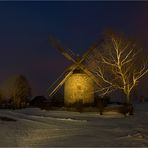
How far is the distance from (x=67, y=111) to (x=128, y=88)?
27.6 feet

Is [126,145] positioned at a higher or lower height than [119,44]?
lower

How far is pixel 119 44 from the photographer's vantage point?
38688mm

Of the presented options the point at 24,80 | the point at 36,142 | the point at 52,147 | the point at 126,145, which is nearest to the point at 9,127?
the point at 36,142

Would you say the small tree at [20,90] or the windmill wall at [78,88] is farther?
the small tree at [20,90]

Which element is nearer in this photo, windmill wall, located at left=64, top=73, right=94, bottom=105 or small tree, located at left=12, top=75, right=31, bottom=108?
windmill wall, located at left=64, top=73, right=94, bottom=105

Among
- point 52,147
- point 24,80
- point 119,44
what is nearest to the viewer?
point 52,147

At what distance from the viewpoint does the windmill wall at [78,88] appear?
4741 cm

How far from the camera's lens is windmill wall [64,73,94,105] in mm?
47406

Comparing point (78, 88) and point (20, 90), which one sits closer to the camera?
point (78, 88)

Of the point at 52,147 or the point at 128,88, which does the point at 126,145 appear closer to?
the point at 52,147

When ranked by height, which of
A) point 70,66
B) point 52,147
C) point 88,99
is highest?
point 70,66

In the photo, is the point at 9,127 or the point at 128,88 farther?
the point at 128,88

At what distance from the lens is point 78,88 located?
156ft

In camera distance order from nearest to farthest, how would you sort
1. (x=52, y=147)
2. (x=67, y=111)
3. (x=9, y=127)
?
(x=52, y=147), (x=9, y=127), (x=67, y=111)
